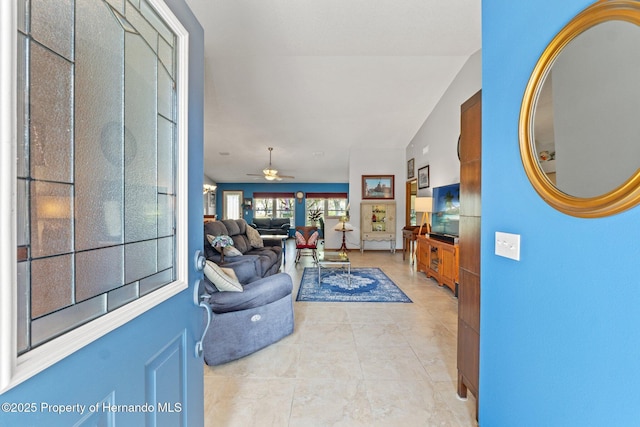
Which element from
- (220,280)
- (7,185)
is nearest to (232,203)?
(220,280)

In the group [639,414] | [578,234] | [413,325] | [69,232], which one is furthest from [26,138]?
[413,325]

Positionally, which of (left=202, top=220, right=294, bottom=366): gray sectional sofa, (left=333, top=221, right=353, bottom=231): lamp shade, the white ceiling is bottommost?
(left=202, top=220, right=294, bottom=366): gray sectional sofa

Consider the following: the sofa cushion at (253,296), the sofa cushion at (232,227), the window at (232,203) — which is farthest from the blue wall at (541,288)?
the window at (232,203)

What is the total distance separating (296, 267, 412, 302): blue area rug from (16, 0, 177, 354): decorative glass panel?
2.96m

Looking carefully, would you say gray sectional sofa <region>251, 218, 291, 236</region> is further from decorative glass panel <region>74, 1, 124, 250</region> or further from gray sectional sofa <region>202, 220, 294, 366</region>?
decorative glass panel <region>74, 1, 124, 250</region>

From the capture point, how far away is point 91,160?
0.67 m

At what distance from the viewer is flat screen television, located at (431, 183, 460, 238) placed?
13.1 feet

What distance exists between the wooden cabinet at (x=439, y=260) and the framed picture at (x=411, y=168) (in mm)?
2337

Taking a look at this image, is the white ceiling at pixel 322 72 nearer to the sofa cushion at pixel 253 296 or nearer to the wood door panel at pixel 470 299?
the wood door panel at pixel 470 299

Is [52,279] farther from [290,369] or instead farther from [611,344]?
[290,369]

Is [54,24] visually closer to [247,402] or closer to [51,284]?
[51,284]

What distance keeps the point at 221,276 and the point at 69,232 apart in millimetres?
1558

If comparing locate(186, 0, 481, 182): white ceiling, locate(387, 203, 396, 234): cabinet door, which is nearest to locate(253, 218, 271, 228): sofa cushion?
locate(186, 0, 481, 182): white ceiling

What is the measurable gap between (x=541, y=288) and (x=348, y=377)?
149 cm
